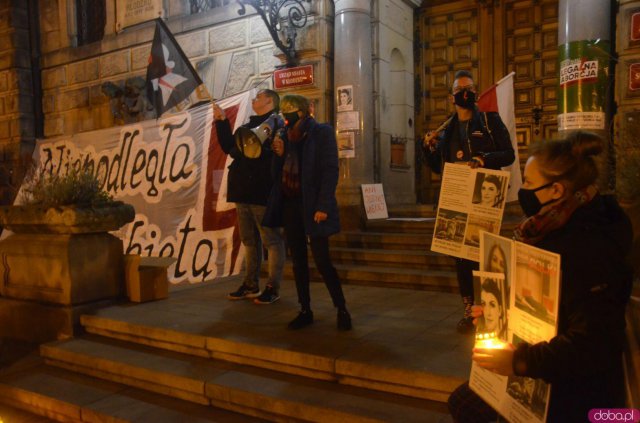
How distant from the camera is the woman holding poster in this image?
5.30 feet

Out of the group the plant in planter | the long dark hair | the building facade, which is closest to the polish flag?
the building facade

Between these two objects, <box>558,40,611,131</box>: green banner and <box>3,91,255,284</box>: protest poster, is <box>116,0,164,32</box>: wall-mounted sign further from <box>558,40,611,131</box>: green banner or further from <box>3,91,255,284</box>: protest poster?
<box>558,40,611,131</box>: green banner

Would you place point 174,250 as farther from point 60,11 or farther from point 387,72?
point 60,11

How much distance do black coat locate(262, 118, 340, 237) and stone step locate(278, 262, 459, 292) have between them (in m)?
1.93

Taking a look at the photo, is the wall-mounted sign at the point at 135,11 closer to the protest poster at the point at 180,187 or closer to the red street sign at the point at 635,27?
the protest poster at the point at 180,187

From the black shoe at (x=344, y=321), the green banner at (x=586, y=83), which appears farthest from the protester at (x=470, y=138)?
the green banner at (x=586, y=83)

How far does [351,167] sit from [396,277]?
2.42 metres

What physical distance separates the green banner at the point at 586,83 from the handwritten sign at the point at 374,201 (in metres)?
2.59

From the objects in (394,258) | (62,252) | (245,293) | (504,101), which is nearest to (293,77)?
(504,101)

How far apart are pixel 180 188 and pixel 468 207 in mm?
5116

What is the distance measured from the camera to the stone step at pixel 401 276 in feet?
18.0

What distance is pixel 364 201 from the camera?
24.2 feet

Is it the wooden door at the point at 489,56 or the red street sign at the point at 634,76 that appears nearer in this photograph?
the red street sign at the point at 634,76

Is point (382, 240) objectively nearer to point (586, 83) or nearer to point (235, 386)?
point (586, 83)
